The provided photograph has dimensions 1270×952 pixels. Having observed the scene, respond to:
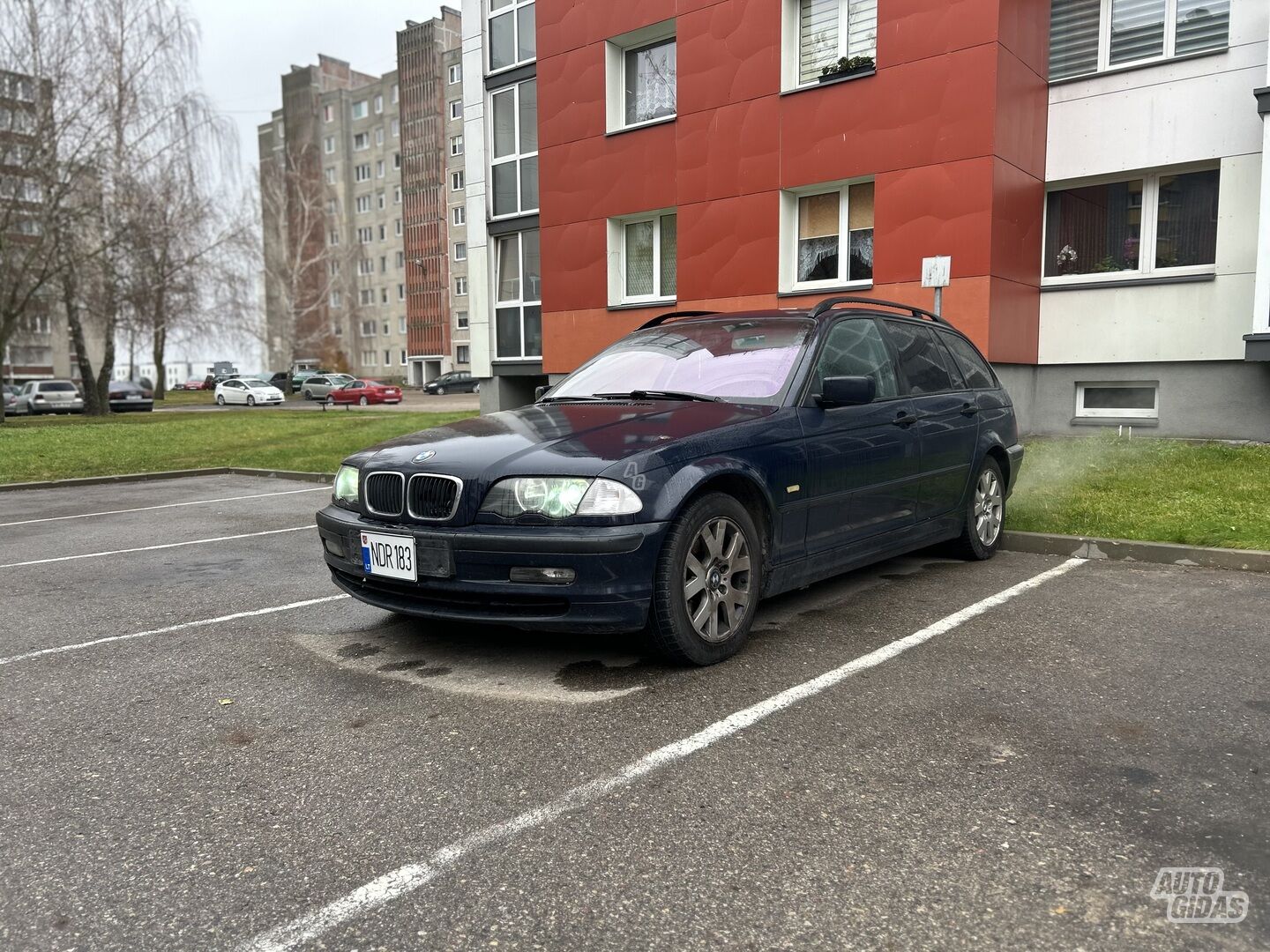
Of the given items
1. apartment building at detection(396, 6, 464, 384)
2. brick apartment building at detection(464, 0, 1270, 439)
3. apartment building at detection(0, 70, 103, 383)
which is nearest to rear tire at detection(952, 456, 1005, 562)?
brick apartment building at detection(464, 0, 1270, 439)

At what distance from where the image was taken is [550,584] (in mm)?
4031

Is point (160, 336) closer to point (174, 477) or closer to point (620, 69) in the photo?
point (620, 69)

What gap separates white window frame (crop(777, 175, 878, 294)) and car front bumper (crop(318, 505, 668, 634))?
1129 cm

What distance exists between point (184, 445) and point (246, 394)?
31.9 metres

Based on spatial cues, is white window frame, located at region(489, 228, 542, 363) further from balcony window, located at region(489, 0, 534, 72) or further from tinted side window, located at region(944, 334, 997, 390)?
tinted side window, located at region(944, 334, 997, 390)

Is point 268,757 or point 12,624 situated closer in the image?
point 268,757

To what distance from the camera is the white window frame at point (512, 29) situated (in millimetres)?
19797

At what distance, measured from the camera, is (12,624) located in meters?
5.43

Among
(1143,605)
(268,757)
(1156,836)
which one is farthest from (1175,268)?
(268,757)

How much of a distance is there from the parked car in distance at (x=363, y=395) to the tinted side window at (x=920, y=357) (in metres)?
43.2

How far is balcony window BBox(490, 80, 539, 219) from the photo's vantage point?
1975 cm

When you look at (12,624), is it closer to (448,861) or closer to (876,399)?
(448,861)

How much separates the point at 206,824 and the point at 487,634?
6.92 feet

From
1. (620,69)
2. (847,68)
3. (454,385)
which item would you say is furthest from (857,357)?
(454,385)
